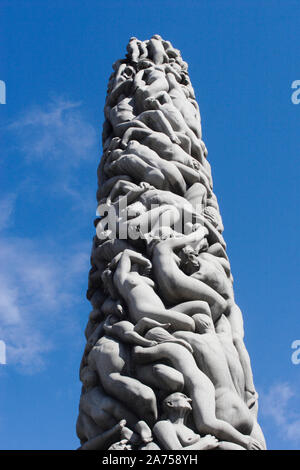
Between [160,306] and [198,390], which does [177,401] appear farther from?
[160,306]

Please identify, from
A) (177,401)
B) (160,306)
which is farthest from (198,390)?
(160,306)

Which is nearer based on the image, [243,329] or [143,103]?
[243,329]

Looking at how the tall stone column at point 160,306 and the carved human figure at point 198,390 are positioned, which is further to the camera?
the tall stone column at point 160,306

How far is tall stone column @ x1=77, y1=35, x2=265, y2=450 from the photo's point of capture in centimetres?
477

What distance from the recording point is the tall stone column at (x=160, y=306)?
15.6ft

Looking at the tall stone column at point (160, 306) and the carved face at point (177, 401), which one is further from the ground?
the tall stone column at point (160, 306)

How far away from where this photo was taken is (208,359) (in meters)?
5.14

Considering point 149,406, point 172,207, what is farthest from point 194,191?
point 149,406

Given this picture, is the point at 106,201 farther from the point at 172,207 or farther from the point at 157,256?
the point at 157,256

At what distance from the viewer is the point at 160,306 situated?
547cm

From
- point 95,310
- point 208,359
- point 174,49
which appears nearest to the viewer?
point 208,359

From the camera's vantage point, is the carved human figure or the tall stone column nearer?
the carved human figure

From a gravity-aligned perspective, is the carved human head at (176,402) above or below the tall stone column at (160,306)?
below
